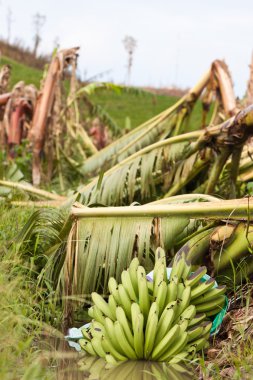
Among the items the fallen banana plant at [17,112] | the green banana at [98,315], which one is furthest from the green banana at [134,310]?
the fallen banana plant at [17,112]

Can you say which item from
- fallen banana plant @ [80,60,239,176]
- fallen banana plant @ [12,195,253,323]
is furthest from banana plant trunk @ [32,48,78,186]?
fallen banana plant @ [12,195,253,323]

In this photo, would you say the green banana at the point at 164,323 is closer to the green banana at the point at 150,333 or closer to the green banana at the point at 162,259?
the green banana at the point at 150,333

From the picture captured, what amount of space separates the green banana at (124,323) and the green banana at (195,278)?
444 millimetres

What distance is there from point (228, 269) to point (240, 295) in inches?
8.8

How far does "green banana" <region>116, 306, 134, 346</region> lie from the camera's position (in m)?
3.96

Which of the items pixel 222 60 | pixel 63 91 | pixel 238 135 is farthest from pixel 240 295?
pixel 63 91

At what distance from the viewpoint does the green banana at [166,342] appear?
386 centimetres

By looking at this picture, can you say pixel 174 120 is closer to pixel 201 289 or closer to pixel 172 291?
pixel 201 289

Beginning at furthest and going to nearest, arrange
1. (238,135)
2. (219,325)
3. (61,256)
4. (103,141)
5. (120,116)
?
(120,116) → (103,141) → (238,135) → (61,256) → (219,325)

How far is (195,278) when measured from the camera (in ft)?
14.0

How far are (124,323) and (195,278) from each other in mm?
547

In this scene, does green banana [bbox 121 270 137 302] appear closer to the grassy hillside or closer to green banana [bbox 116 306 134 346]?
green banana [bbox 116 306 134 346]

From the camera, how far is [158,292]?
406 cm

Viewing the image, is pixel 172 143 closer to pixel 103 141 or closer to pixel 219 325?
pixel 219 325
